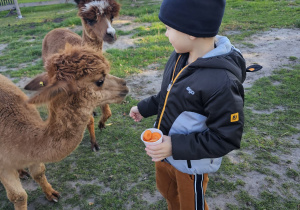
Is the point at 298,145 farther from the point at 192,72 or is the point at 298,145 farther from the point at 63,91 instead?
the point at 63,91

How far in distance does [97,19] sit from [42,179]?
2.34 meters

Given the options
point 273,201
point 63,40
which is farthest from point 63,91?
point 63,40

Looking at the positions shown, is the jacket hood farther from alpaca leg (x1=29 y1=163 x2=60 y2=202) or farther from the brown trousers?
alpaca leg (x1=29 y1=163 x2=60 y2=202)

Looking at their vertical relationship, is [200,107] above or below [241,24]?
above

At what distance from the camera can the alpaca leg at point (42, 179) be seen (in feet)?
8.09

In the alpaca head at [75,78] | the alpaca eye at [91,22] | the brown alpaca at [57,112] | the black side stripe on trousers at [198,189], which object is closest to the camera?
the black side stripe on trousers at [198,189]

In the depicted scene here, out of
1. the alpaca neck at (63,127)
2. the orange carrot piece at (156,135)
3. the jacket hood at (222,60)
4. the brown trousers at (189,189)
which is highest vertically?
the jacket hood at (222,60)

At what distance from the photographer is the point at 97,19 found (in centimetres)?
361

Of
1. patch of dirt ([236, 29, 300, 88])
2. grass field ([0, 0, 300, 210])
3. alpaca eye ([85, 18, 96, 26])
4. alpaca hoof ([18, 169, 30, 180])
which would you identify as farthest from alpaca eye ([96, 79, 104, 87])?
patch of dirt ([236, 29, 300, 88])

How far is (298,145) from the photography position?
308 cm

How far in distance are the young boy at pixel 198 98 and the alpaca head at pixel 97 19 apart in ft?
7.38

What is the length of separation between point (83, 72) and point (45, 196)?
164 centimetres

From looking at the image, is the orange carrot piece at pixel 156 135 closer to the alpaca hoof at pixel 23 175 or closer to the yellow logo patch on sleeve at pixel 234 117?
the yellow logo patch on sleeve at pixel 234 117

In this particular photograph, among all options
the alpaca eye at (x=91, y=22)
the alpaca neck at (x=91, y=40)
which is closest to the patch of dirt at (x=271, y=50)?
the alpaca neck at (x=91, y=40)
